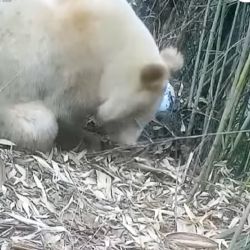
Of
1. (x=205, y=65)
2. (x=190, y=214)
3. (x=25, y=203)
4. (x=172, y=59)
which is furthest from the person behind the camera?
(x=205, y=65)

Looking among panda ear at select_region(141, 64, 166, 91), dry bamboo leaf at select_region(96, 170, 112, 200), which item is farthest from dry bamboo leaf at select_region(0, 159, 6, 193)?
panda ear at select_region(141, 64, 166, 91)

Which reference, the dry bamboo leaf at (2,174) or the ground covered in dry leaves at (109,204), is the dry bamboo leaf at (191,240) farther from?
the dry bamboo leaf at (2,174)

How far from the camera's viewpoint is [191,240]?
1.46 m

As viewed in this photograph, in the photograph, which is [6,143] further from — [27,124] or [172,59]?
[172,59]

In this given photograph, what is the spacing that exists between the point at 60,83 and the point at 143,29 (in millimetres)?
219

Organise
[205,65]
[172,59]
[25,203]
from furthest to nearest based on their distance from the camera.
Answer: [205,65] → [172,59] → [25,203]

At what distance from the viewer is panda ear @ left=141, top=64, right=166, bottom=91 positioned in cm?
150

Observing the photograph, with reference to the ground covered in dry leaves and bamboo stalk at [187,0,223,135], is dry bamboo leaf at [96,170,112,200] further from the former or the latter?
bamboo stalk at [187,0,223,135]

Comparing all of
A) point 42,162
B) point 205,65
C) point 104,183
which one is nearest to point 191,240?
point 104,183

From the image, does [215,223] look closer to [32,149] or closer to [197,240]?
[197,240]

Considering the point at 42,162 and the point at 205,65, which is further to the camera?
the point at 205,65

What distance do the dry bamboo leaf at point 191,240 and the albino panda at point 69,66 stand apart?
0.97 ft

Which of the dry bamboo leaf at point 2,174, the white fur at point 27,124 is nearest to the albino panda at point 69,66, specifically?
the white fur at point 27,124

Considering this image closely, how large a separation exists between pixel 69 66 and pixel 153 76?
20 centimetres
